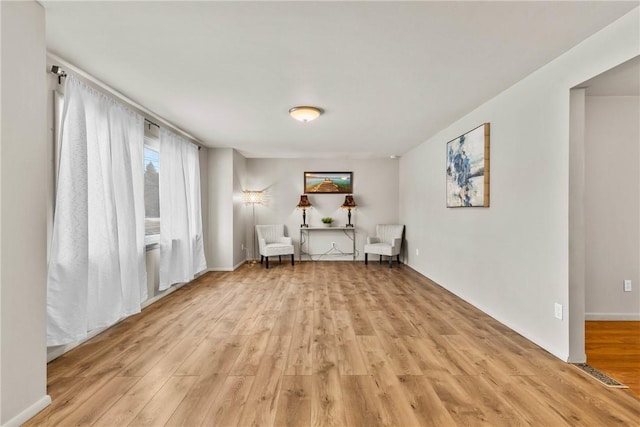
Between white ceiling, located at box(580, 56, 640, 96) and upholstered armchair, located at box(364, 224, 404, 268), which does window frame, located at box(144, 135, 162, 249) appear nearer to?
upholstered armchair, located at box(364, 224, 404, 268)

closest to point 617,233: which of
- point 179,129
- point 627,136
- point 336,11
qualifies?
point 627,136

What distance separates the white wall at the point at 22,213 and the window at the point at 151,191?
7.22 feet

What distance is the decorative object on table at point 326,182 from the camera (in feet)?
23.0

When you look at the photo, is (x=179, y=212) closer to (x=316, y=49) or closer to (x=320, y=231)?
(x=316, y=49)

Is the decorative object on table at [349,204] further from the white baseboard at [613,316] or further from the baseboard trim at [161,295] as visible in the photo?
the white baseboard at [613,316]

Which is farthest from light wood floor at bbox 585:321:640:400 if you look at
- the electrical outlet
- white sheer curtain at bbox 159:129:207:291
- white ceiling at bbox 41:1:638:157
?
white sheer curtain at bbox 159:129:207:291

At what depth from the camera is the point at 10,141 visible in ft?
5.23

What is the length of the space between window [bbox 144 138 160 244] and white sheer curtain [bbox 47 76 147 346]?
0.61 m

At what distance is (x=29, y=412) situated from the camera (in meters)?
1.67

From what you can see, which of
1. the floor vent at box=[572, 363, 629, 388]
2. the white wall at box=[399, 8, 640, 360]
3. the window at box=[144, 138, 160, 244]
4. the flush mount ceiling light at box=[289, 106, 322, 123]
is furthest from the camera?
the window at box=[144, 138, 160, 244]

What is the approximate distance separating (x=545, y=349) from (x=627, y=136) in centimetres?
243

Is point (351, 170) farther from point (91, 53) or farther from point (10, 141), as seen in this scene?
point (10, 141)

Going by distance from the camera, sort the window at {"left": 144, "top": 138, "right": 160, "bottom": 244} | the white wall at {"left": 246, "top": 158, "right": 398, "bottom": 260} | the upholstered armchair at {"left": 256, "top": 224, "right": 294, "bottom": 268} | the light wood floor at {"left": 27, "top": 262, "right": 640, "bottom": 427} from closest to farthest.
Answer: the light wood floor at {"left": 27, "top": 262, "right": 640, "bottom": 427} < the window at {"left": 144, "top": 138, "right": 160, "bottom": 244} < the upholstered armchair at {"left": 256, "top": 224, "right": 294, "bottom": 268} < the white wall at {"left": 246, "top": 158, "right": 398, "bottom": 260}

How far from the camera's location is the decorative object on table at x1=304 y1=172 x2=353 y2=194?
23.0 ft
